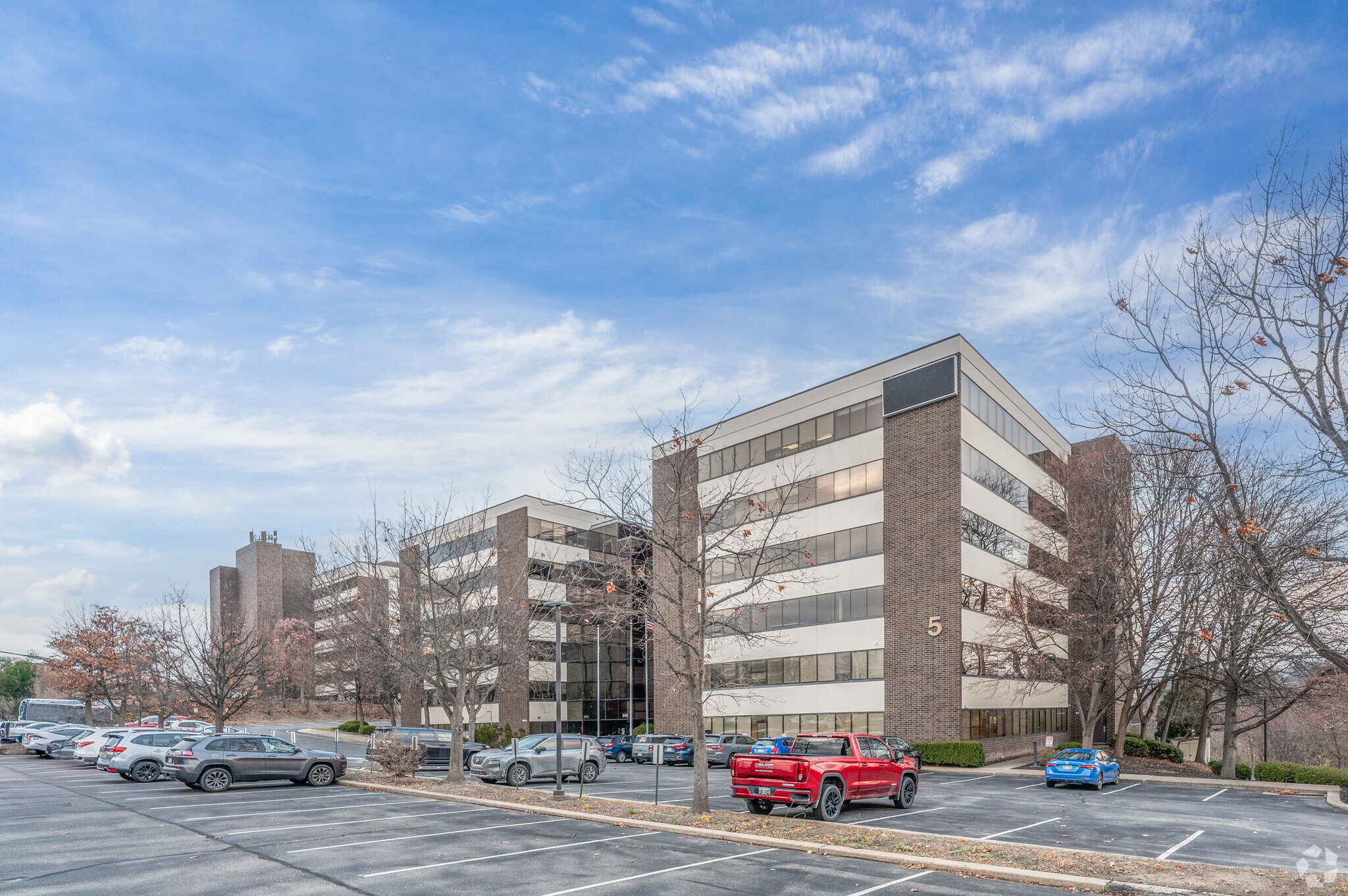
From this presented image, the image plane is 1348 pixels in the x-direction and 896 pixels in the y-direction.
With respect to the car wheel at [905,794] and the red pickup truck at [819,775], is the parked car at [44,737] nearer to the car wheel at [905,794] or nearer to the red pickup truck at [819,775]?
the red pickup truck at [819,775]

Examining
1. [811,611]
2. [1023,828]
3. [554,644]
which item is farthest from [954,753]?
[554,644]

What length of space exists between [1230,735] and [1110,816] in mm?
19880

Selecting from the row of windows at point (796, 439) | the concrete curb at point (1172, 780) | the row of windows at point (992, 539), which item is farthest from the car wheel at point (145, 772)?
the row of windows at point (992, 539)

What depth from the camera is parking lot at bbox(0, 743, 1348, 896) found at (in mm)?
12453

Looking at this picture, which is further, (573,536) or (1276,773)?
(573,536)

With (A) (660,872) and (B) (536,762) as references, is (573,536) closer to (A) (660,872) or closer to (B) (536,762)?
(B) (536,762)

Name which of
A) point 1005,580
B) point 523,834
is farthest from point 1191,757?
point 523,834

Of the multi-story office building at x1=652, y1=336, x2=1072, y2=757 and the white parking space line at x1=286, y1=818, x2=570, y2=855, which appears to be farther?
the multi-story office building at x1=652, y1=336, x2=1072, y2=757

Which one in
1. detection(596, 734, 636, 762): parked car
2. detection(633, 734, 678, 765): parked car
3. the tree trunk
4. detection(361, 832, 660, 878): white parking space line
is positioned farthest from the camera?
detection(596, 734, 636, 762): parked car

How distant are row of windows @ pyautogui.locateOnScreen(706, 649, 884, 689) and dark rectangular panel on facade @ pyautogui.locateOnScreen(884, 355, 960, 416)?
11871 millimetres

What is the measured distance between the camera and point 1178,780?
113ft

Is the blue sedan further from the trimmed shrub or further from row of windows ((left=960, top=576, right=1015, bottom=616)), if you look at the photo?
row of windows ((left=960, top=576, right=1015, bottom=616))

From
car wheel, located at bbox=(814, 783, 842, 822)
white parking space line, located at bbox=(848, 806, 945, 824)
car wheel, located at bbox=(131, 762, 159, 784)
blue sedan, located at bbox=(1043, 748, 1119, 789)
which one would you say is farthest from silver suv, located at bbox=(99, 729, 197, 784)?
blue sedan, located at bbox=(1043, 748, 1119, 789)

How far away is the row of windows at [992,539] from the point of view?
41.2 metres
